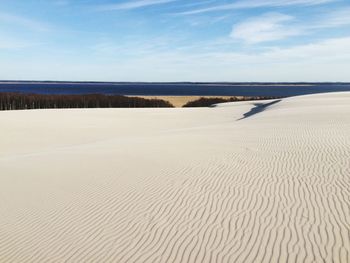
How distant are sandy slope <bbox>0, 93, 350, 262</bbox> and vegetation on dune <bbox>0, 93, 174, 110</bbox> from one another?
52.9 metres

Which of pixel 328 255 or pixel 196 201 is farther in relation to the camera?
pixel 196 201

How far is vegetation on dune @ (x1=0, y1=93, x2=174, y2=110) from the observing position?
209 ft

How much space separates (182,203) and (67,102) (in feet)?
200

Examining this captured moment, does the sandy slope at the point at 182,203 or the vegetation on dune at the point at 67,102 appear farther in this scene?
the vegetation on dune at the point at 67,102

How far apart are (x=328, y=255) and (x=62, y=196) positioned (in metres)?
6.02

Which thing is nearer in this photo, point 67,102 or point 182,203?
point 182,203

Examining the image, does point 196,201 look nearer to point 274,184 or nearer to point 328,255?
point 274,184

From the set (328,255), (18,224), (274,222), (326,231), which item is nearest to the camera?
(328,255)

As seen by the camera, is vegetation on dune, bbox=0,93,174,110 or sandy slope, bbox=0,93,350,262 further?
vegetation on dune, bbox=0,93,174,110

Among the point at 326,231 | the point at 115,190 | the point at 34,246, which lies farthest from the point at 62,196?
the point at 326,231

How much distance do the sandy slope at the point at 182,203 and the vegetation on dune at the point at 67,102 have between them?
174ft

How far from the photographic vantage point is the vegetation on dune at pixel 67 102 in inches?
2502

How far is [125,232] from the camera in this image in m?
6.79

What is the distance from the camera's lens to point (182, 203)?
8016 millimetres
